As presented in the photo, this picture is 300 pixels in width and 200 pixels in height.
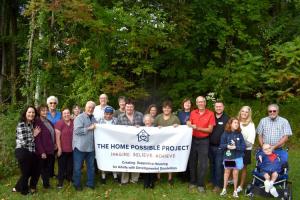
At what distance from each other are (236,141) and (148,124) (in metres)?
1.76

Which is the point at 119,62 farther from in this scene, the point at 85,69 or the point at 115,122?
the point at 115,122

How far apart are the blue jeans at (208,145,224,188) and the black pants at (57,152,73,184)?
2746 millimetres

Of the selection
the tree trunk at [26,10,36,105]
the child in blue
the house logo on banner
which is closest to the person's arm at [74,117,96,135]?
the house logo on banner

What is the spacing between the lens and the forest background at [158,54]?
1225 centimetres

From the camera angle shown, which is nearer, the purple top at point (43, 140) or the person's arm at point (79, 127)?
the purple top at point (43, 140)

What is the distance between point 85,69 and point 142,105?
439 cm

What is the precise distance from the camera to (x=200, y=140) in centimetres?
856

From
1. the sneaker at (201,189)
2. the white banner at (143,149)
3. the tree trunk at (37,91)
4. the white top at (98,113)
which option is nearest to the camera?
the sneaker at (201,189)

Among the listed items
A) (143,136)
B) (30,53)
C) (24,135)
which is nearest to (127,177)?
(143,136)

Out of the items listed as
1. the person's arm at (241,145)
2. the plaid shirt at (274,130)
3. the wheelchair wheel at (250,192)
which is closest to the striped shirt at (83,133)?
the person's arm at (241,145)

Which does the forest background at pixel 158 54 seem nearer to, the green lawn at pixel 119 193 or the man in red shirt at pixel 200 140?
the green lawn at pixel 119 193

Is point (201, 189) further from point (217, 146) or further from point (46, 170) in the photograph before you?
point (46, 170)

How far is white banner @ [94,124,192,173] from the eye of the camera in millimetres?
8734

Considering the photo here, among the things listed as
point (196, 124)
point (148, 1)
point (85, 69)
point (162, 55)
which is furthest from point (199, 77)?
point (196, 124)
